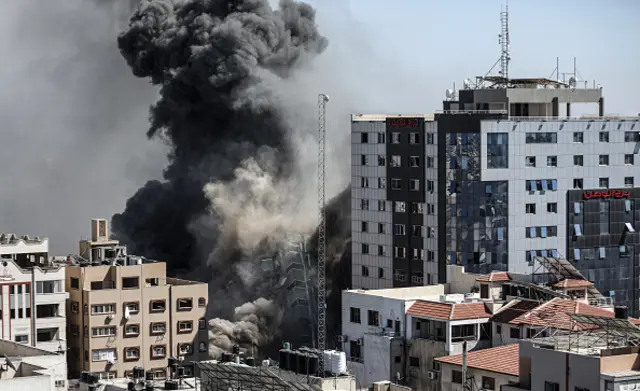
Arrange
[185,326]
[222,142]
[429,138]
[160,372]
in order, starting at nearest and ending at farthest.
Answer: [160,372] < [185,326] < [429,138] < [222,142]

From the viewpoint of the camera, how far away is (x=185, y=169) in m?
102

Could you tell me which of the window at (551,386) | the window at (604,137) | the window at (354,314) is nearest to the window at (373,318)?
the window at (354,314)

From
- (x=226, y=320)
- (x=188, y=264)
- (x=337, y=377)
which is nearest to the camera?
(x=337, y=377)

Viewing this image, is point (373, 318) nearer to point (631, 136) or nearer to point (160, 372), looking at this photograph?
point (160, 372)

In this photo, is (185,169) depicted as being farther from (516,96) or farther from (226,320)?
(516,96)

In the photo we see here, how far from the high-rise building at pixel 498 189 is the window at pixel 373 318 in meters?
12.4

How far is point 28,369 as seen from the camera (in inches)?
1940

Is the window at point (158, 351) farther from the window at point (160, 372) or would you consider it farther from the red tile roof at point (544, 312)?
the red tile roof at point (544, 312)

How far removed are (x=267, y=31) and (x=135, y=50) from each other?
398 inches

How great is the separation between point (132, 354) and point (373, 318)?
10775 millimetres

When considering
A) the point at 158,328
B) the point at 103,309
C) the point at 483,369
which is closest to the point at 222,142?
the point at 158,328

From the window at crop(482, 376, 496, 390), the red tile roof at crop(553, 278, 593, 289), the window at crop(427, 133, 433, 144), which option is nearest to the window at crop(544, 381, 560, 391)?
the window at crop(482, 376, 496, 390)

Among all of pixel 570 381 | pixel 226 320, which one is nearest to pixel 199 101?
pixel 226 320

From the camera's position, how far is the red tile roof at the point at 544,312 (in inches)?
2387
